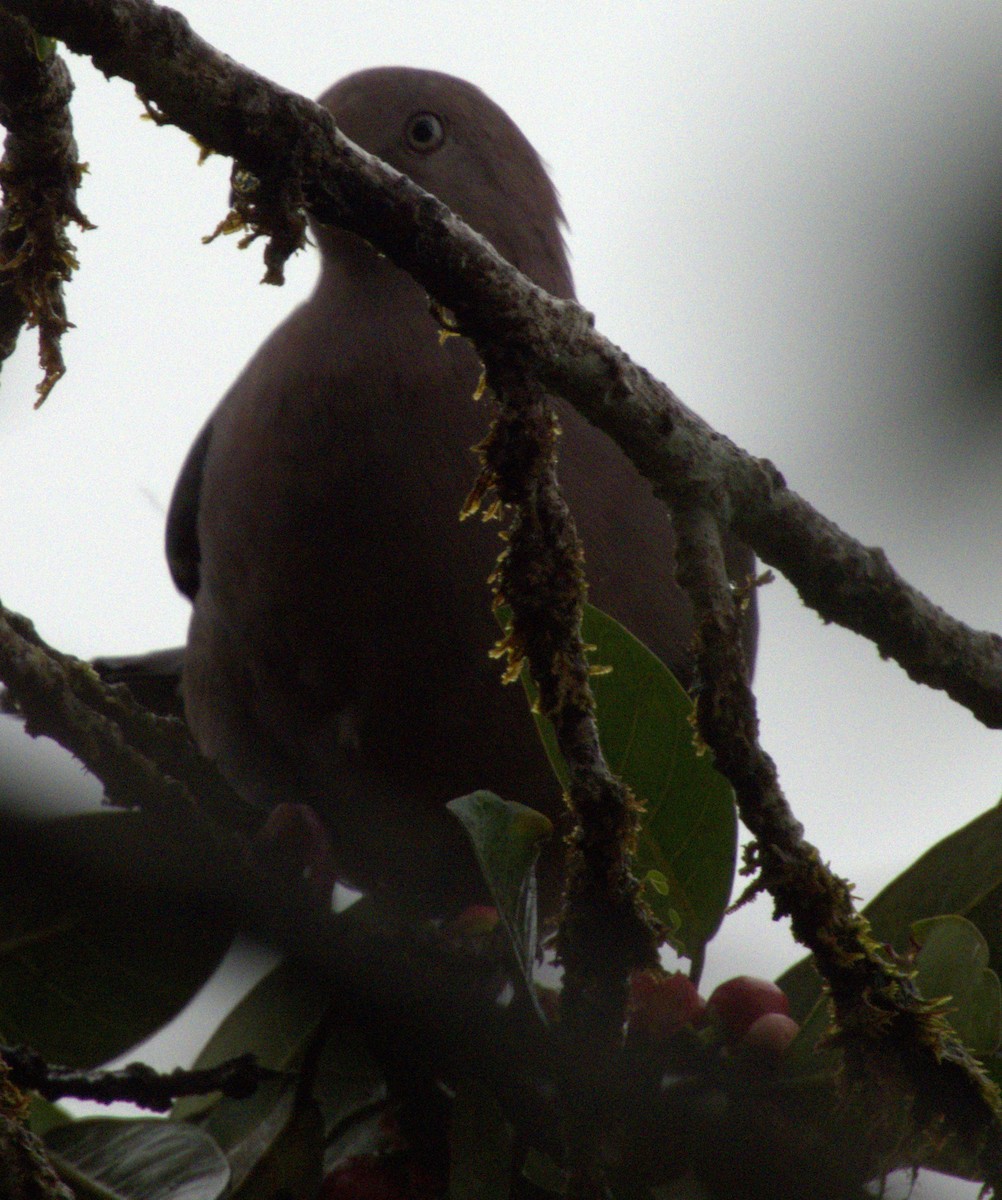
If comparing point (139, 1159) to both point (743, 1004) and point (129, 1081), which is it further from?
point (743, 1004)

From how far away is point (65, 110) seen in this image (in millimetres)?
1175

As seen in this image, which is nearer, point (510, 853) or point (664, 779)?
point (510, 853)

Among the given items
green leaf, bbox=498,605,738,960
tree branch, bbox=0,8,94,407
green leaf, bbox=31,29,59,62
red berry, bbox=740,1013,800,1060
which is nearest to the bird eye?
green leaf, bbox=498,605,738,960

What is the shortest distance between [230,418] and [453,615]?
80 cm

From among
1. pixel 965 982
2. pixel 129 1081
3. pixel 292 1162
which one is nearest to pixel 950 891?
pixel 965 982

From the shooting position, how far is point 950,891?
1.80 m

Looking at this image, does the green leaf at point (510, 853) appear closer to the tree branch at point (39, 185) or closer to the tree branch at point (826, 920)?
the tree branch at point (826, 920)

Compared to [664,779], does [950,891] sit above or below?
below

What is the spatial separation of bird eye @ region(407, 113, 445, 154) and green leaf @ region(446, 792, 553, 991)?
177 centimetres

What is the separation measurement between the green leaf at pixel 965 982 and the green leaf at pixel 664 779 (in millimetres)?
247

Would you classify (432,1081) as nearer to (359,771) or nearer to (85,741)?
(85,741)

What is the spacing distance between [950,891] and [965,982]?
29 cm

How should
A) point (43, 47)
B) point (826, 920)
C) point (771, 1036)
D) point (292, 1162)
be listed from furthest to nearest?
point (292, 1162) < point (771, 1036) < point (826, 920) < point (43, 47)

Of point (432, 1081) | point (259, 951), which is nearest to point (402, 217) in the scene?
point (259, 951)
